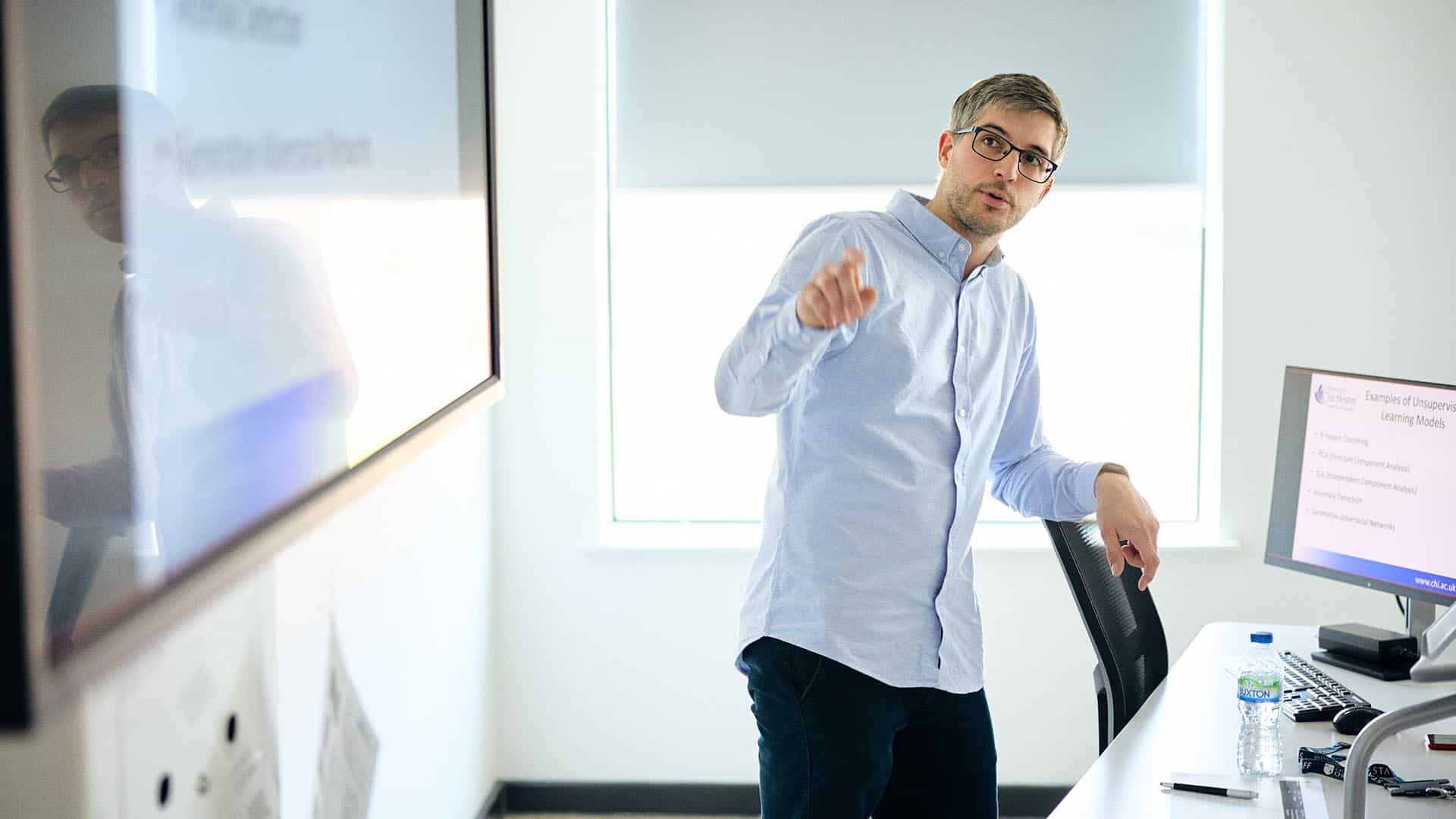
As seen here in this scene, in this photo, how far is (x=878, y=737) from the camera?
1.70m

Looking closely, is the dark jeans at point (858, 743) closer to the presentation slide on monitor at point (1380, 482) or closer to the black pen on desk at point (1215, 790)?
the black pen on desk at point (1215, 790)

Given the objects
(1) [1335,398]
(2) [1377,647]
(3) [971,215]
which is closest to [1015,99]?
(3) [971,215]

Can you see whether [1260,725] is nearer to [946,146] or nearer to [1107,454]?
[946,146]

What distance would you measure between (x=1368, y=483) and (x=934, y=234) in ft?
3.16

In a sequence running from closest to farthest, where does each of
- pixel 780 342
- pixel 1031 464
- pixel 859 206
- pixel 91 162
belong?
1. pixel 91 162
2. pixel 780 342
3. pixel 1031 464
4. pixel 859 206

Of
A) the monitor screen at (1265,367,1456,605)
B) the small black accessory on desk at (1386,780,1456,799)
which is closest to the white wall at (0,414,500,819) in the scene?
the small black accessory on desk at (1386,780,1456,799)

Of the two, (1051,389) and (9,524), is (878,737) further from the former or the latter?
(1051,389)

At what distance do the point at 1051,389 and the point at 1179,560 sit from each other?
1.82ft

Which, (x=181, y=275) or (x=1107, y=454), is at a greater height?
(x=181, y=275)

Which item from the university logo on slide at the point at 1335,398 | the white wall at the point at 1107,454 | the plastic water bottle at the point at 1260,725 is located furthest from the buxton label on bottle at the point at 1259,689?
the white wall at the point at 1107,454

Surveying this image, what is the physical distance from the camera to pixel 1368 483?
7.02ft

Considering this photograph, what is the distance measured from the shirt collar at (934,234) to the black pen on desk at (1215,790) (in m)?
0.77

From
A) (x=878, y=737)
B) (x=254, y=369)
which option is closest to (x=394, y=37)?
(x=254, y=369)

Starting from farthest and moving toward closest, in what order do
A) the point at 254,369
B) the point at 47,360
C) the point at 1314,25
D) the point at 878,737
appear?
the point at 1314,25, the point at 878,737, the point at 254,369, the point at 47,360
